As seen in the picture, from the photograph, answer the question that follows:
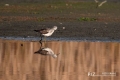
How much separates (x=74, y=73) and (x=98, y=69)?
854mm

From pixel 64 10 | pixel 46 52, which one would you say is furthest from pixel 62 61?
pixel 64 10

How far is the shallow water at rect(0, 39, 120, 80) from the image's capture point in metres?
12.1

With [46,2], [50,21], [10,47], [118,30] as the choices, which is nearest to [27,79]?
[10,47]

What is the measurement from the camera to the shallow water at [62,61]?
476 inches

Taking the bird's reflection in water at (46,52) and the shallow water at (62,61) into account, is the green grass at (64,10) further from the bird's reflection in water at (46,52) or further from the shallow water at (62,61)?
the bird's reflection in water at (46,52)

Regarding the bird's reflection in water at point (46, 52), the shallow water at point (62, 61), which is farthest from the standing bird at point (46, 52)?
the shallow water at point (62, 61)

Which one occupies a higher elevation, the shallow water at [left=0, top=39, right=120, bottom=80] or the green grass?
the green grass

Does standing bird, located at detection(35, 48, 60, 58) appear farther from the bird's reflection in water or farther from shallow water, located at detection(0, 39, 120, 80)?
shallow water, located at detection(0, 39, 120, 80)

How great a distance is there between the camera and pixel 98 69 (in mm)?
12977

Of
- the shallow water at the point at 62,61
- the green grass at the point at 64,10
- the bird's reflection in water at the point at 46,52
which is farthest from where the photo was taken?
the green grass at the point at 64,10

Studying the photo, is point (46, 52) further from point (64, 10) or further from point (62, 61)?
point (64, 10)

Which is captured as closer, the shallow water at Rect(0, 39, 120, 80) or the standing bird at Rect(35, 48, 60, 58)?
the shallow water at Rect(0, 39, 120, 80)

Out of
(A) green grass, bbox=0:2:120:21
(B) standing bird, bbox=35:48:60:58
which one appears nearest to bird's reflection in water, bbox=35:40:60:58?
(B) standing bird, bbox=35:48:60:58

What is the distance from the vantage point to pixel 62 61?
1427 cm
